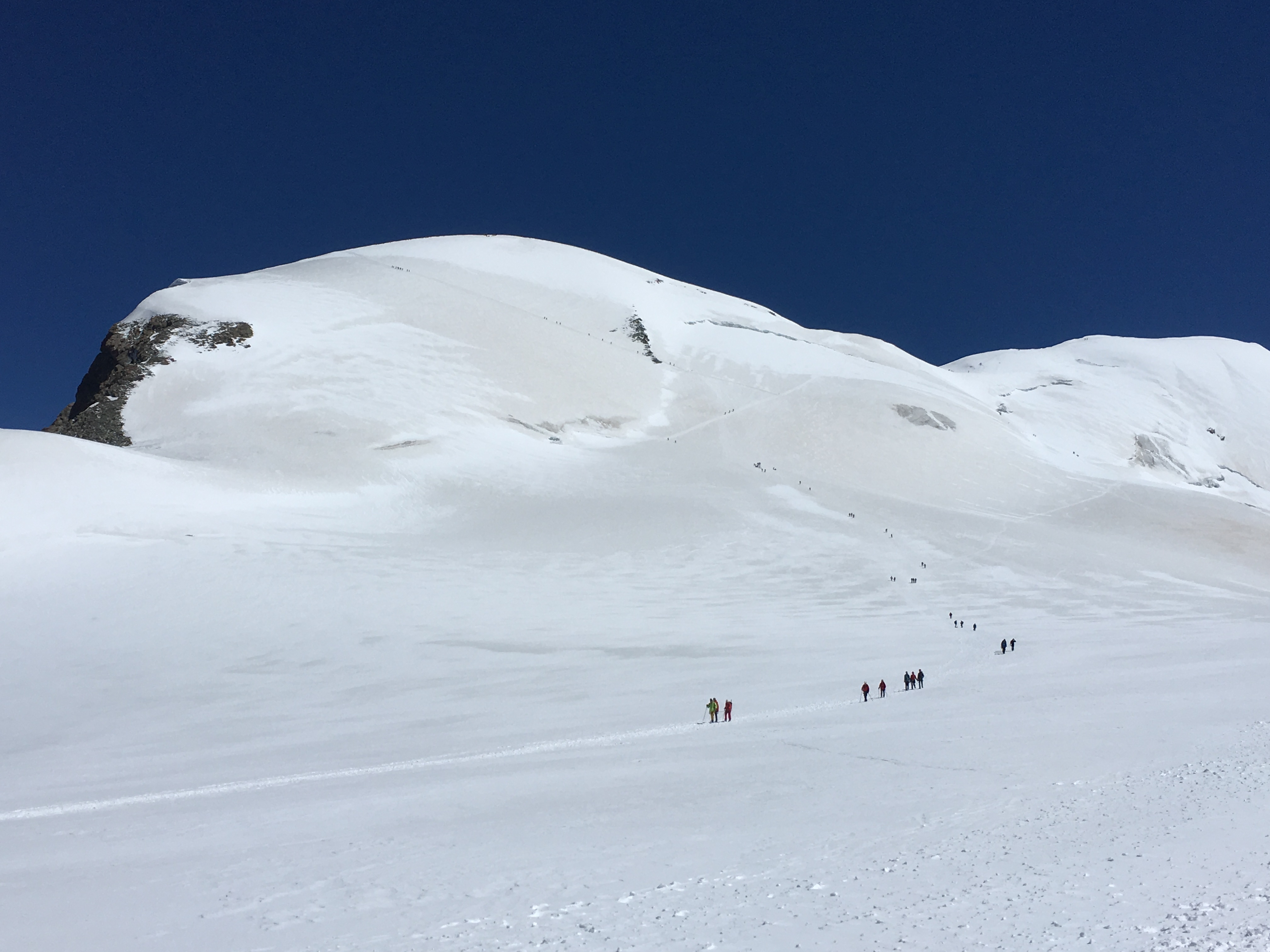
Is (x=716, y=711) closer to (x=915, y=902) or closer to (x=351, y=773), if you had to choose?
(x=351, y=773)

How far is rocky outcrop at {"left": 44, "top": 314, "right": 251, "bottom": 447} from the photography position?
46188mm

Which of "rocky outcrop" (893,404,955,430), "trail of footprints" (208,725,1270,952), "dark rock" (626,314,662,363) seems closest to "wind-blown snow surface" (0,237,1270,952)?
"trail of footprints" (208,725,1270,952)

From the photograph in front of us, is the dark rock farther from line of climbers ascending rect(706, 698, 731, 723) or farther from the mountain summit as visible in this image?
line of climbers ascending rect(706, 698, 731, 723)

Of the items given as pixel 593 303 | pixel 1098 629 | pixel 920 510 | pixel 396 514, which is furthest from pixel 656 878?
pixel 593 303

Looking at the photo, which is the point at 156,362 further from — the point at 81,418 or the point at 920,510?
the point at 920,510

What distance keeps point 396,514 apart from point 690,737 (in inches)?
994

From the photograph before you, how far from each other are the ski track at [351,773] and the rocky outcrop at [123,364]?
36.7m

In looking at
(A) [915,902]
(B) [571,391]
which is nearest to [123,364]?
(B) [571,391]

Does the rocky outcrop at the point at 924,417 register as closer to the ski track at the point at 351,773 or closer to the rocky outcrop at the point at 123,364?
the rocky outcrop at the point at 123,364

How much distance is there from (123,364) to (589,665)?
141 feet

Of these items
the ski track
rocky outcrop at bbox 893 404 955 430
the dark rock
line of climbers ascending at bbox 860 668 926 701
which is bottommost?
the ski track

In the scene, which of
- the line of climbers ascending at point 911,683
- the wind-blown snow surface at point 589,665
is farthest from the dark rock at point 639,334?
the line of climbers ascending at point 911,683

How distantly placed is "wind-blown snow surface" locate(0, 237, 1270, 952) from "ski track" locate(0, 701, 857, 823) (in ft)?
0.37

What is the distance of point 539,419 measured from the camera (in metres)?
55.3
